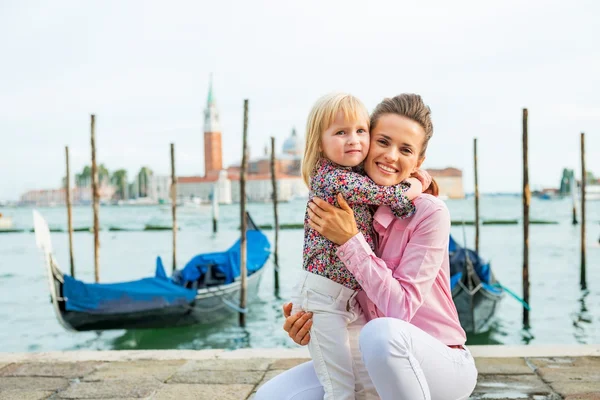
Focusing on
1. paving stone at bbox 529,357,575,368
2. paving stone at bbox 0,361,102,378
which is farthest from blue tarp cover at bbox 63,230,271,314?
paving stone at bbox 529,357,575,368

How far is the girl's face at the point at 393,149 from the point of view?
3.53 feet

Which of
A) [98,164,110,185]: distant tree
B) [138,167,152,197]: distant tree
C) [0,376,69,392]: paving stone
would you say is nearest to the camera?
[0,376,69,392]: paving stone

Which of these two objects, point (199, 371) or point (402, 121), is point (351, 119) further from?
point (199, 371)

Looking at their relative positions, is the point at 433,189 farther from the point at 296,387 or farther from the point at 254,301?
the point at 254,301

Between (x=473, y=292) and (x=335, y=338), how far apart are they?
146 inches

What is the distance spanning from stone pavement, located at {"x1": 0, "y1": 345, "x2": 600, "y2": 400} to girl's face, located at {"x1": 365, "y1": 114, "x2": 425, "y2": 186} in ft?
2.57

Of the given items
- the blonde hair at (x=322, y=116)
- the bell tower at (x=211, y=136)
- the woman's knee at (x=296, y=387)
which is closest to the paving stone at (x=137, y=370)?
the woman's knee at (x=296, y=387)

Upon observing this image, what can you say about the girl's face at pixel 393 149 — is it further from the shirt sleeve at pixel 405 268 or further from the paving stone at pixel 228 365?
the paving stone at pixel 228 365

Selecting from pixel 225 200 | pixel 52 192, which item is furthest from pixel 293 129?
pixel 52 192

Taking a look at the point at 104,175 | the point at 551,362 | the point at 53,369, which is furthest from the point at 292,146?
the point at 551,362

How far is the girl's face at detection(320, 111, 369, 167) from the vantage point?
1072 mm

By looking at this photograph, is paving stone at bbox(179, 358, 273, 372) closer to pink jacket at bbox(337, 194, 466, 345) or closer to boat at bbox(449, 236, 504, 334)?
pink jacket at bbox(337, 194, 466, 345)

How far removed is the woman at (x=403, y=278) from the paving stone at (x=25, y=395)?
3.13 feet

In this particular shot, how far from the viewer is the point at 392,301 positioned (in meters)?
1.01
